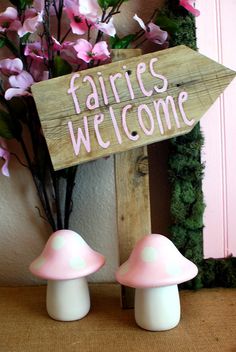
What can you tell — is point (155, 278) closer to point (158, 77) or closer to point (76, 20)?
point (158, 77)

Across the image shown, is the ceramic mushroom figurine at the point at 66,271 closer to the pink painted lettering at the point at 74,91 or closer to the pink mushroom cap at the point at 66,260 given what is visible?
the pink mushroom cap at the point at 66,260

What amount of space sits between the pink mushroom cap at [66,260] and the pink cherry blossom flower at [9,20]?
0.40 metres

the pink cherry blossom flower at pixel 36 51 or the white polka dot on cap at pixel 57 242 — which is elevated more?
the pink cherry blossom flower at pixel 36 51

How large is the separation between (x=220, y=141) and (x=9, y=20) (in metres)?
0.47

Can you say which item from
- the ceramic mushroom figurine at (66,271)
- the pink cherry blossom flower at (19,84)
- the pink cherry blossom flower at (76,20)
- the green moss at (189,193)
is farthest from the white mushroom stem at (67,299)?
the pink cherry blossom flower at (76,20)

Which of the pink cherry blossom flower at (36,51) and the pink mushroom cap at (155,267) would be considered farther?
the pink cherry blossom flower at (36,51)

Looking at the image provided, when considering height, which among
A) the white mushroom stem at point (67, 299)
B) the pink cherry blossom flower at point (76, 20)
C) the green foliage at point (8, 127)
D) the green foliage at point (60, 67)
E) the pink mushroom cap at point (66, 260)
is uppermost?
the pink cherry blossom flower at point (76, 20)

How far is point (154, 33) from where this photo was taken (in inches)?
31.4

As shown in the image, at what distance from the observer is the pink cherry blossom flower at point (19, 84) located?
0.77 meters

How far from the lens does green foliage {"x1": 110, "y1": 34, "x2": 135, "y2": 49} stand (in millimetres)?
808

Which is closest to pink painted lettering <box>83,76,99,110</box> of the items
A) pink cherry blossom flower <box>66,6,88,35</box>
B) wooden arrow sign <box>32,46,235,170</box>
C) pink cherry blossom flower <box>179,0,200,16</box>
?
wooden arrow sign <box>32,46,235,170</box>

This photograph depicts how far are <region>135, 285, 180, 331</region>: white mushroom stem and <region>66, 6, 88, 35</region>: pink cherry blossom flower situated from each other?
478 mm

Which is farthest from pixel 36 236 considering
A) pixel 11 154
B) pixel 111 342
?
pixel 111 342

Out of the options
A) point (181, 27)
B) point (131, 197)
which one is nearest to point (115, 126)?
point (131, 197)
